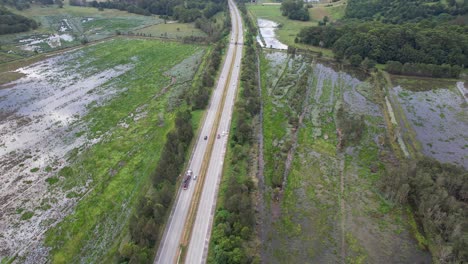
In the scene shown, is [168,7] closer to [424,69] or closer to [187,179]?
[424,69]

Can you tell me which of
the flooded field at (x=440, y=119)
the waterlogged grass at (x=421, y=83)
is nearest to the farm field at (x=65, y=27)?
the waterlogged grass at (x=421, y=83)

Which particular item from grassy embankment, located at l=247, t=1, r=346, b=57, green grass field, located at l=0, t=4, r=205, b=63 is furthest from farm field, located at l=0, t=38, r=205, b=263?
grassy embankment, located at l=247, t=1, r=346, b=57

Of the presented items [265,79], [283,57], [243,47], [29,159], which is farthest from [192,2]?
[29,159]

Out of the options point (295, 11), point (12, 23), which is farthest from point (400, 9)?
point (12, 23)

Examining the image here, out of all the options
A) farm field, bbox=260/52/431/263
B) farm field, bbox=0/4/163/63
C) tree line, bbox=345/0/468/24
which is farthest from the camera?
tree line, bbox=345/0/468/24

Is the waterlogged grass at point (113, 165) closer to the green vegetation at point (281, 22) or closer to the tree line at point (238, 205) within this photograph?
the tree line at point (238, 205)

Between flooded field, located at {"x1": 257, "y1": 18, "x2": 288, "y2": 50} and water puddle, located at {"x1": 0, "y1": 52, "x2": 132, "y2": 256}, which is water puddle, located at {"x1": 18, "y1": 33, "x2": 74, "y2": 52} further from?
flooded field, located at {"x1": 257, "y1": 18, "x2": 288, "y2": 50}
